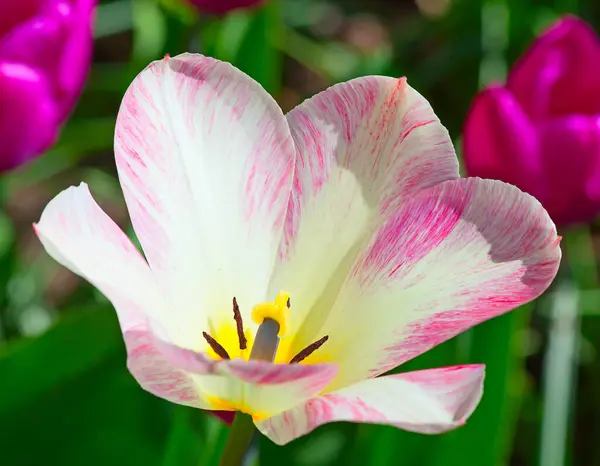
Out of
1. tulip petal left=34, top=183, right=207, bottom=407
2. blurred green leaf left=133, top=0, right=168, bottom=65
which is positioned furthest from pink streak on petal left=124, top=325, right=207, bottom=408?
blurred green leaf left=133, top=0, right=168, bottom=65

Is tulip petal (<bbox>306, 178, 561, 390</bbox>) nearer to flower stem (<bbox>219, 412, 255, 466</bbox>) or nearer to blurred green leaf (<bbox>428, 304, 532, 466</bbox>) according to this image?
flower stem (<bbox>219, 412, 255, 466</bbox>)

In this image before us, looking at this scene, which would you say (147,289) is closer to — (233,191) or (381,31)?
(233,191)

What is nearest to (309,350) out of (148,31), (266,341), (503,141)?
(266,341)

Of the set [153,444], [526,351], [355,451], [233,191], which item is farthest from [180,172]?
[526,351]

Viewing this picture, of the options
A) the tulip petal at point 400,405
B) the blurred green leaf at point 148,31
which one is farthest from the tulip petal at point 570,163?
the blurred green leaf at point 148,31

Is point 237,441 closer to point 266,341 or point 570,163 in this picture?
point 266,341

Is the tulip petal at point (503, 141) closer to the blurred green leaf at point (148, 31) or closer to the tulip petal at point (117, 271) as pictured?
the tulip petal at point (117, 271)
